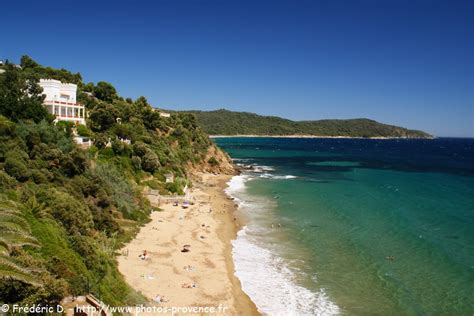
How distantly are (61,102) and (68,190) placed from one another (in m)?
20.3

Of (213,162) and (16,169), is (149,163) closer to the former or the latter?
(16,169)

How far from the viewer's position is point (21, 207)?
17.3 meters

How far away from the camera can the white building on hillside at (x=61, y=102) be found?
43153 millimetres

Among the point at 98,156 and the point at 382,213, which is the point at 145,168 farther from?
the point at 382,213

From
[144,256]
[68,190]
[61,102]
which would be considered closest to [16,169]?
[68,190]

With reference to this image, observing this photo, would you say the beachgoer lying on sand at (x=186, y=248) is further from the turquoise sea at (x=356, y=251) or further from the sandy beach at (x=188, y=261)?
the turquoise sea at (x=356, y=251)

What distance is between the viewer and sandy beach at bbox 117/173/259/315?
67.8 ft

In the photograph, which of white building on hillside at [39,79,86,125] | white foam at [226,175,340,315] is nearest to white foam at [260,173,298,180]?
white building on hillside at [39,79,86,125]

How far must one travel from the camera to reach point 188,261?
25828mm

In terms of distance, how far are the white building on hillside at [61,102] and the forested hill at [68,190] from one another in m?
1.69

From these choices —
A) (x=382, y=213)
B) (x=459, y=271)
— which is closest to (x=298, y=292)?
(x=459, y=271)

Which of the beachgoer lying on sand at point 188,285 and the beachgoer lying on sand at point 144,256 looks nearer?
the beachgoer lying on sand at point 188,285

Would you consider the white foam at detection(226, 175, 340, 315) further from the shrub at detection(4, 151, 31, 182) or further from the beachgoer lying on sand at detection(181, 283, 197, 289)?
the shrub at detection(4, 151, 31, 182)

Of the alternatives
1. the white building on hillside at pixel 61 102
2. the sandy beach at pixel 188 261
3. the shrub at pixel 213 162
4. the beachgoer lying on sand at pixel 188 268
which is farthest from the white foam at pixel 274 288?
the shrub at pixel 213 162
